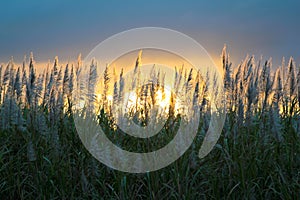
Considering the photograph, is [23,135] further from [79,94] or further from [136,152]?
[136,152]

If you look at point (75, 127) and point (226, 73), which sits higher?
point (226, 73)

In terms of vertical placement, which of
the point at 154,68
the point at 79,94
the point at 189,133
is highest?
the point at 154,68

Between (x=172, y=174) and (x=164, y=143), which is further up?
(x=164, y=143)

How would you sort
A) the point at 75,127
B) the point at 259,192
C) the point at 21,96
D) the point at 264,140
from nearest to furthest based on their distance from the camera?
the point at 259,192, the point at 264,140, the point at 75,127, the point at 21,96

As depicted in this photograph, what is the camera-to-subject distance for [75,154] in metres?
4.34

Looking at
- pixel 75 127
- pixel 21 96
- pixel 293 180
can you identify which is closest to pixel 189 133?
pixel 293 180

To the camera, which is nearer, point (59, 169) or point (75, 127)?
point (59, 169)

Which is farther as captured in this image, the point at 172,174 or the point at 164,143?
the point at 164,143

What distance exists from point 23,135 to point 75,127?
1.87ft

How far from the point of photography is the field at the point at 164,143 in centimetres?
377

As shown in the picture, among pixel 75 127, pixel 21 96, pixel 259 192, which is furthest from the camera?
pixel 21 96

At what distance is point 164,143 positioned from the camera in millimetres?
4035

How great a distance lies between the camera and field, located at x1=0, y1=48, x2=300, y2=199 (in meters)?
3.77

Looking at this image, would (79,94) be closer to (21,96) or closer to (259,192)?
(21,96)
